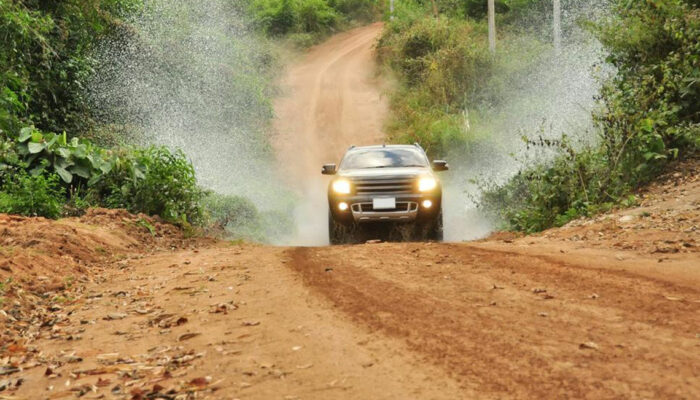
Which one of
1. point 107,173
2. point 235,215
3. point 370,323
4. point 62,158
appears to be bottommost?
point 370,323

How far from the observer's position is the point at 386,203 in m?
12.6

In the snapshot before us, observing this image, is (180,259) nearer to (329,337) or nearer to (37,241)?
(37,241)

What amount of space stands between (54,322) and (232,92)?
22.0m

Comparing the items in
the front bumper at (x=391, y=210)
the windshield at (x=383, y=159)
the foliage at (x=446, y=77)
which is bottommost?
the front bumper at (x=391, y=210)

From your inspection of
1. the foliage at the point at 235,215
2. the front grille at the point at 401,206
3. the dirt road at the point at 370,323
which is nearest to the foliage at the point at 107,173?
the foliage at the point at 235,215

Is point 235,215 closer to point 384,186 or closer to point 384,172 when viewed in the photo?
point 384,172

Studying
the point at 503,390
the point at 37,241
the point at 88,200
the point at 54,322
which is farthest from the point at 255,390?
the point at 88,200

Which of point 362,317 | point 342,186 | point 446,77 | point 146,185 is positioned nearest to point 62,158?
point 146,185

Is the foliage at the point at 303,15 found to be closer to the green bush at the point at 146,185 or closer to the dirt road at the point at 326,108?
the dirt road at the point at 326,108

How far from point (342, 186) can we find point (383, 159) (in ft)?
5.05

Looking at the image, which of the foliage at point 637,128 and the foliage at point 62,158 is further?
the foliage at point 62,158

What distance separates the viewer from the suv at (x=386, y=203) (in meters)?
12.7

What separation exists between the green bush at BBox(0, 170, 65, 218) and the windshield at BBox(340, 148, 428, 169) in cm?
500

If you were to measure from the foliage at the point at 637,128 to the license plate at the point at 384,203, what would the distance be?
9.95ft
